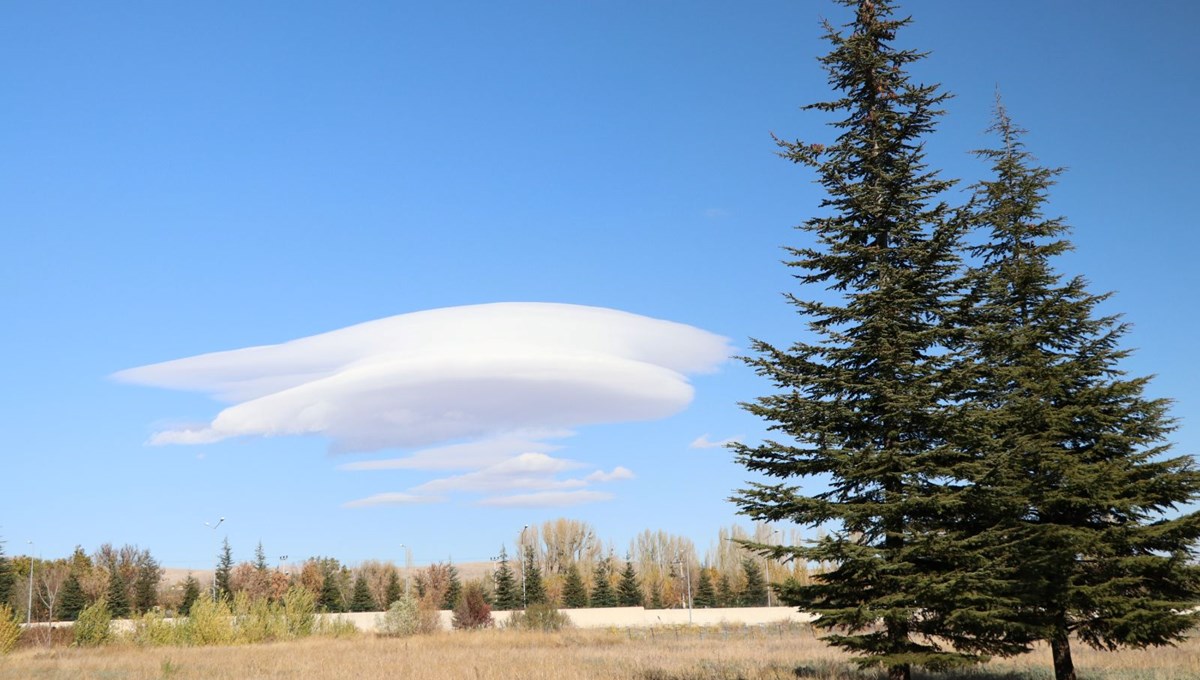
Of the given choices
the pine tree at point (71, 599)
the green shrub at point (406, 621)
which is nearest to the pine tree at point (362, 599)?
the pine tree at point (71, 599)

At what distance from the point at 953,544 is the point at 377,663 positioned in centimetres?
1846

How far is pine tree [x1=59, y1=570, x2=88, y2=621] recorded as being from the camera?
3076 inches

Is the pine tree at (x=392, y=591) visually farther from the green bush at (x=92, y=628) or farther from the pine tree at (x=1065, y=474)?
the pine tree at (x=1065, y=474)

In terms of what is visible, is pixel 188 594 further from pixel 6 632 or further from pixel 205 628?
pixel 6 632

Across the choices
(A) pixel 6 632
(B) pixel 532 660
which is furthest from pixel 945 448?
(A) pixel 6 632

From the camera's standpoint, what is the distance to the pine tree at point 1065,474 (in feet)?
54.1

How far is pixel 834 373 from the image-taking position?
16828mm

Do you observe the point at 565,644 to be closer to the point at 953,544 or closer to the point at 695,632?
the point at 695,632

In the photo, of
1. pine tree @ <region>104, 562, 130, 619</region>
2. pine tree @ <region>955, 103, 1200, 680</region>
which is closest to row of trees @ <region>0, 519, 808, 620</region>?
pine tree @ <region>104, 562, 130, 619</region>

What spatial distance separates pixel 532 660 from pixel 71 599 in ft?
231

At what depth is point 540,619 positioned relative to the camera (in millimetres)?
49688

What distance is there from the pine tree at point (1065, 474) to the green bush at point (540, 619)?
110 ft

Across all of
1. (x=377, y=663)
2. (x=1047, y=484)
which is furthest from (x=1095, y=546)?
(x=377, y=663)

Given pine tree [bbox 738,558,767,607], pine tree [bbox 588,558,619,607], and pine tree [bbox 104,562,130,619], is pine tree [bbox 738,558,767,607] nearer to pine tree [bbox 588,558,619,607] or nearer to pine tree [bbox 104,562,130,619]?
pine tree [bbox 588,558,619,607]
